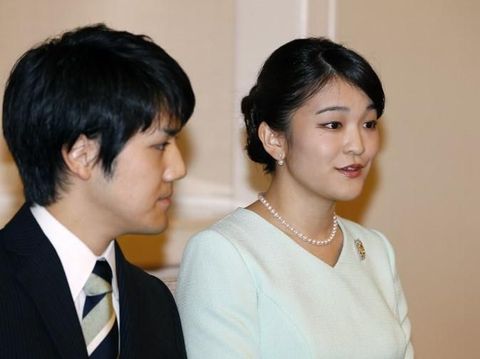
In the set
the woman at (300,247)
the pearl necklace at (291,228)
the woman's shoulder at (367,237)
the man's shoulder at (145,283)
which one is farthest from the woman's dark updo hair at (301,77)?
the man's shoulder at (145,283)

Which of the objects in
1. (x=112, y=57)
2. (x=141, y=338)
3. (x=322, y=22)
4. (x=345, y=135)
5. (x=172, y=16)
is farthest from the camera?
(x=322, y=22)

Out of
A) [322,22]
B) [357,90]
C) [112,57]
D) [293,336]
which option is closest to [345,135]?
[357,90]

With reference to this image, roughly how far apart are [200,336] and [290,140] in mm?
562

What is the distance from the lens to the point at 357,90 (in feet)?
7.63

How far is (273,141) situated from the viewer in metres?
2.38

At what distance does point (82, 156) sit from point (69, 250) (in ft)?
0.61

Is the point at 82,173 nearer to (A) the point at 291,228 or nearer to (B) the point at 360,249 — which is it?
(A) the point at 291,228

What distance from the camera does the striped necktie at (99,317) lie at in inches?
68.7

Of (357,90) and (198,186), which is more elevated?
(357,90)

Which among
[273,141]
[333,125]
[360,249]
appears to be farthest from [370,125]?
[360,249]

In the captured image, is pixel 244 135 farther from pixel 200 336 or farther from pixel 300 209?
pixel 200 336

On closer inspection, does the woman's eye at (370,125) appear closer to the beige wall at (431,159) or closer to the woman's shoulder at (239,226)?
the woman's shoulder at (239,226)

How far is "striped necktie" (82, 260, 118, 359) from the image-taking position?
1746mm

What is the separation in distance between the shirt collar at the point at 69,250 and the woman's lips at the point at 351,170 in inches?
31.0
